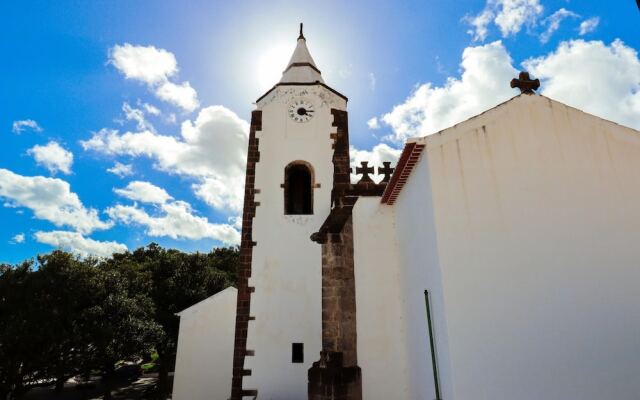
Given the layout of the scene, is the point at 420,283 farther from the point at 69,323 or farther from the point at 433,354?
the point at 69,323

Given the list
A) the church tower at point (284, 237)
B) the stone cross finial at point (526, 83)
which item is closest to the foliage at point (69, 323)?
the church tower at point (284, 237)

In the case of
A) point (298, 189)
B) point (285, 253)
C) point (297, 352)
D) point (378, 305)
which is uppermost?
point (298, 189)

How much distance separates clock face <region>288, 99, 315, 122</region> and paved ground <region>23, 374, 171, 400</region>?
1719cm

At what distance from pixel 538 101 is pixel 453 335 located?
4312mm

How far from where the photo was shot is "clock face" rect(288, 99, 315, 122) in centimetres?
1270

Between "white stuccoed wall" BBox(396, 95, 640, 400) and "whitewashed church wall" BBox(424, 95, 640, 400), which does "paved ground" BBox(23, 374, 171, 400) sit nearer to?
"white stuccoed wall" BBox(396, 95, 640, 400)

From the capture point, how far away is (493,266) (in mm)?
5707

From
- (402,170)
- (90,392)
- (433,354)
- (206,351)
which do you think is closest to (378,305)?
(433,354)

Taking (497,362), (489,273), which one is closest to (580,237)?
(489,273)

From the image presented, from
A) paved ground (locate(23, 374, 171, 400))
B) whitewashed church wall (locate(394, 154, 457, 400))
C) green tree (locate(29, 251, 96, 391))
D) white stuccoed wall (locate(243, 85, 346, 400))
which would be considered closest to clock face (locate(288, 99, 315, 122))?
white stuccoed wall (locate(243, 85, 346, 400))

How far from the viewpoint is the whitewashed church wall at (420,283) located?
5742mm

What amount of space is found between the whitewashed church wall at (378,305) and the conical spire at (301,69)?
6741 millimetres

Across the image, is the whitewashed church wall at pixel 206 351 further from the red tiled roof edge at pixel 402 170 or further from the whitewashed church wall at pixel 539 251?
the whitewashed church wall at pixel 539 251

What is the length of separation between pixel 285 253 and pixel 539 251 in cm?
684
